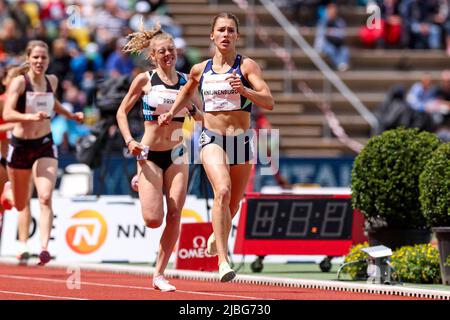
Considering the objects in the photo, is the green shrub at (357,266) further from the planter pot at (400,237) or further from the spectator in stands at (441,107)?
the spectator in stands at (441,107)

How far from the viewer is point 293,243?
57.5 feet

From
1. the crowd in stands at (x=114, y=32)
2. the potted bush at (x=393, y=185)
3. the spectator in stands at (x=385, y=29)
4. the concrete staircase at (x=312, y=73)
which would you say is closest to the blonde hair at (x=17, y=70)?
the potted bush at (x=393, y=185)

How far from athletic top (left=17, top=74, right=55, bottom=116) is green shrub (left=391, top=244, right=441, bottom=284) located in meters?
4.26

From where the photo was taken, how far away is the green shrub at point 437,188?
1426 cm

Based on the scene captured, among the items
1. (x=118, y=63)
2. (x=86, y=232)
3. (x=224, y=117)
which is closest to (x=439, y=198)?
(x=224, y=117)

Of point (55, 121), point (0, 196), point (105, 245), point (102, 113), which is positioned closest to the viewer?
point (0, 196)

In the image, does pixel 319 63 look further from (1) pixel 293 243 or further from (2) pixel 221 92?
(2) pixel 221 92

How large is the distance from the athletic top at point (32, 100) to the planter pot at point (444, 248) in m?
4.68

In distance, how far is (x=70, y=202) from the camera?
743 inches

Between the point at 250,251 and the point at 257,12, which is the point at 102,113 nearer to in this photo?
the point at 250,251

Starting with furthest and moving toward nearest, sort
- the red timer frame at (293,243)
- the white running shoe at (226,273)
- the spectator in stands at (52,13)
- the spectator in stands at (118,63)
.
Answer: the spectator in stands at (52,13) → the spectator in stands at (118,63) → the red timer frame at (293,243) → the white running shoe at (226,273)

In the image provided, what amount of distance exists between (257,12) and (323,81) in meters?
2.20
